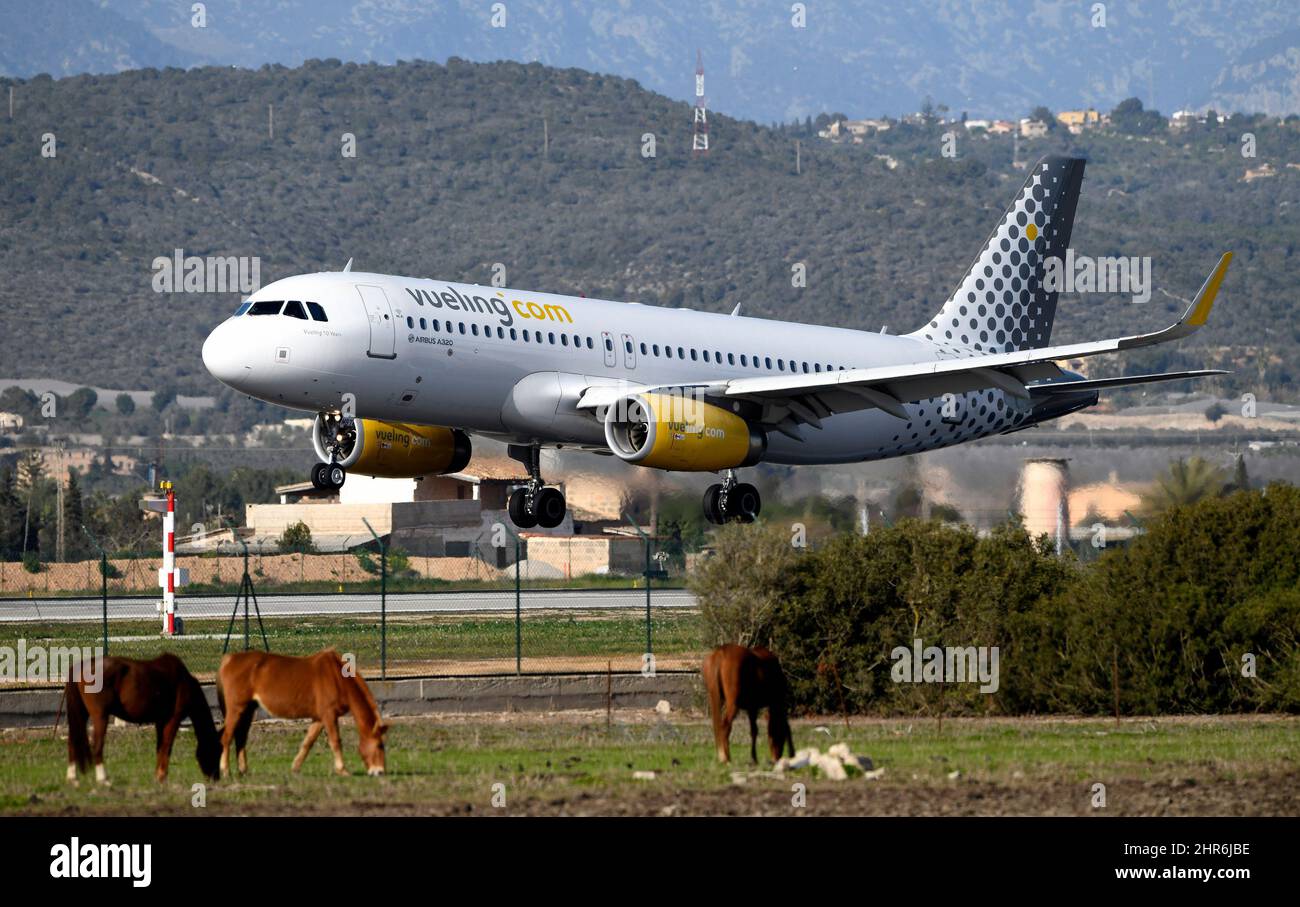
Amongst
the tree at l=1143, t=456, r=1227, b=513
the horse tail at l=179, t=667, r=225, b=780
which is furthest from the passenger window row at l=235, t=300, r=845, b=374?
the horse tail at l=179, t=667, r=225, b=780

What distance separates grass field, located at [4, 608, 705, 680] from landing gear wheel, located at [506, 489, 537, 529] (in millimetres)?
2348

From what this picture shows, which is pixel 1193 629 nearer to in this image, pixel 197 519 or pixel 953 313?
pixel 953 313

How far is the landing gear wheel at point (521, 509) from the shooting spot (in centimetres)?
3997

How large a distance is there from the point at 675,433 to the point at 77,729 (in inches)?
741

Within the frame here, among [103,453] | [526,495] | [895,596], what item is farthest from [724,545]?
[103,453]

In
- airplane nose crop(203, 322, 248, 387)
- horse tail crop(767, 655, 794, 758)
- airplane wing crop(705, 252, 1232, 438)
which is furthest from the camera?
airplane wing crop(705, 252, 1232, 438)

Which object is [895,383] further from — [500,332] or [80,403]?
[80,403]

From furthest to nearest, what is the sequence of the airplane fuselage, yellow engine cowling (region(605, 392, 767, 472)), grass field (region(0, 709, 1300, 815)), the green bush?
1. yellow engine cowling (region(605, 392, 767, 472))
2. the airplane fuselage
3. the green bush
4. grass field (region(0, 709, 1300, 815))

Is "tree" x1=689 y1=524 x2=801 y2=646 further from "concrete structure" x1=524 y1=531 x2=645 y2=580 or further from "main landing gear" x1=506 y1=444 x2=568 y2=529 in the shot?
"concrete structure" x1=524 y1=531 x2=645 y2=580

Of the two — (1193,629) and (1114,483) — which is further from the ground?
(1114,483)

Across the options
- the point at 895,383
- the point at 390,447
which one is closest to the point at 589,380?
the point at 390,447

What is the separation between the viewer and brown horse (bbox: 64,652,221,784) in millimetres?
18984
